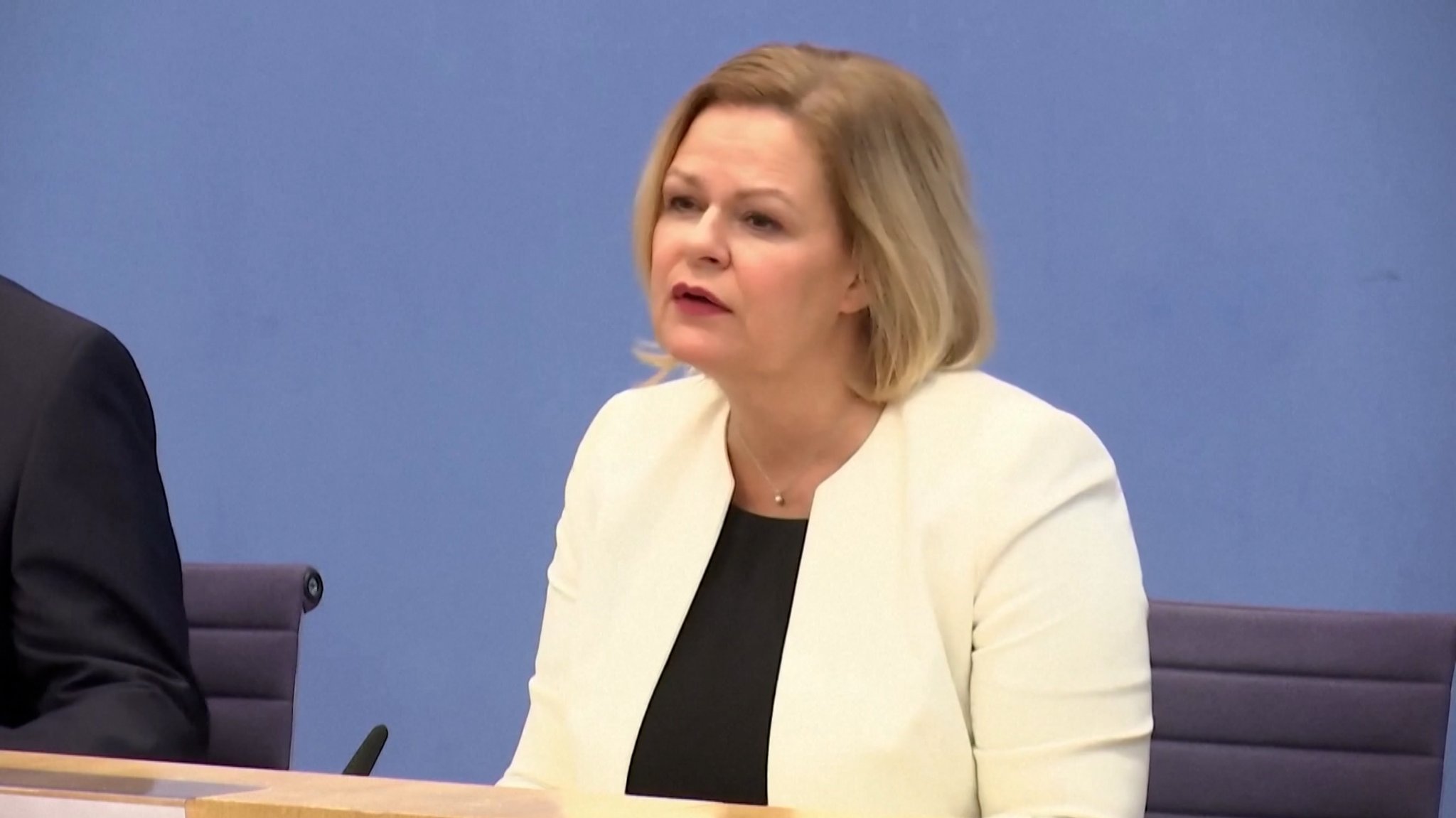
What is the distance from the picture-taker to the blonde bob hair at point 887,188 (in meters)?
1.63

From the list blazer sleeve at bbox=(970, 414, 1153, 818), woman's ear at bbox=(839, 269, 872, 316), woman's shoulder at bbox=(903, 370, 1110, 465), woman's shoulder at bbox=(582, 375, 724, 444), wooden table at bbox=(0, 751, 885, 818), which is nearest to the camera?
wooden table at bbox=(0, 751, 885, 818)

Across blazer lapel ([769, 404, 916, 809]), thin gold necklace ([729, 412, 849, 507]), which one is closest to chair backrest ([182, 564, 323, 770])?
thin gold necklace ([729, 412, 849, 507])

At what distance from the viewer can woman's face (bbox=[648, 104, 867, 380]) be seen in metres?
1.59

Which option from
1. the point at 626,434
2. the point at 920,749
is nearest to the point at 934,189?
the point at 626,434

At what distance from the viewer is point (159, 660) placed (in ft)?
5.12

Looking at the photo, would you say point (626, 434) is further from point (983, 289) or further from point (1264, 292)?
point (1264, 292)

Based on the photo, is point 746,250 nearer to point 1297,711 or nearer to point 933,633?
point 933,633

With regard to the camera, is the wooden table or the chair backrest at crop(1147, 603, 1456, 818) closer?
the wooden table

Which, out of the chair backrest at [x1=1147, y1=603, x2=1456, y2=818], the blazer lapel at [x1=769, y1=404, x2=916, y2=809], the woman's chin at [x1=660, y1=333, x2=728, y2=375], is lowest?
the chair backrest at [x1=1147, y1=603, x2=1456, y2=818]

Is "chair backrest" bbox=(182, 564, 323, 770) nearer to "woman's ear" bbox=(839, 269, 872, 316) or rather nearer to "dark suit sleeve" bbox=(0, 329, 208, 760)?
"dark suit sleeve" bbox=(0, 329, 208, 760)

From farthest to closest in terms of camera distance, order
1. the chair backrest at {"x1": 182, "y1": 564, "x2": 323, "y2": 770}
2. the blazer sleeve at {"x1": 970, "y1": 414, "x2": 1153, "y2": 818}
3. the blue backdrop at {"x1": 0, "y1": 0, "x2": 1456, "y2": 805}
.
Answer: the blue backdrop at {"x1": 0, "y1": 0, "x2": 1456, "y2": 805} < the chair backrest at {"x1": 182, "y1": 564, "x2": 323, "y2": 770} < the blazer sleeve at {"x1": 970, "y1": 414, "x2": 1153, "y2": 818}

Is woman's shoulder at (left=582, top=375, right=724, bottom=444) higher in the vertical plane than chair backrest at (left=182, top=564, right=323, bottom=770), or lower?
higher

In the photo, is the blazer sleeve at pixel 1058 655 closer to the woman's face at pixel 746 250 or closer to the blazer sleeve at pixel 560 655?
the woman's face at pixel 746 250

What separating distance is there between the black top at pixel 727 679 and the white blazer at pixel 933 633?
2 cm
